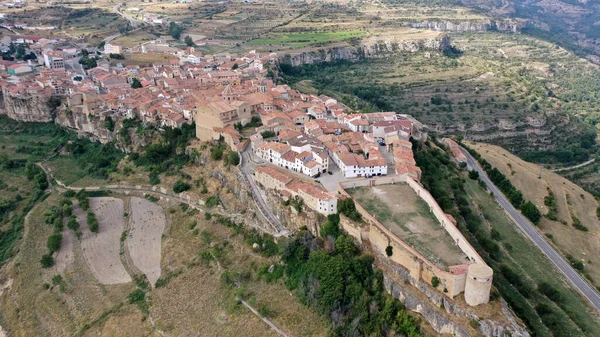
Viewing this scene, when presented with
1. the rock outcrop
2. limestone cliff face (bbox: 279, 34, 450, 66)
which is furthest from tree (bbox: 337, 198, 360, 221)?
limestone cliff face (bbox: 279, 34, 450, 66)

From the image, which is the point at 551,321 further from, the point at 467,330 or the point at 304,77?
the point at 304,77

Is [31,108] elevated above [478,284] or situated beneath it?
situated beneath

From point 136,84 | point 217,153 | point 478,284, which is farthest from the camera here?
point 136,84

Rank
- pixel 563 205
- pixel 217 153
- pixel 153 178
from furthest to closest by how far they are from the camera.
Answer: pixel 563 205 → pixel 153 178 → pixel 217 153

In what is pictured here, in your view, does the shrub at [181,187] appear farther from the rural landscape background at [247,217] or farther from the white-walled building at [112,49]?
the white-walled building at [112,49]

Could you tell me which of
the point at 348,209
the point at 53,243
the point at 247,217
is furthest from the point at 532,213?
the point at 53,243

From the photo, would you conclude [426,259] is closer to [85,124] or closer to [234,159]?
[234,159]

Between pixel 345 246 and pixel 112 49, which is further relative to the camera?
pixel 112 49
